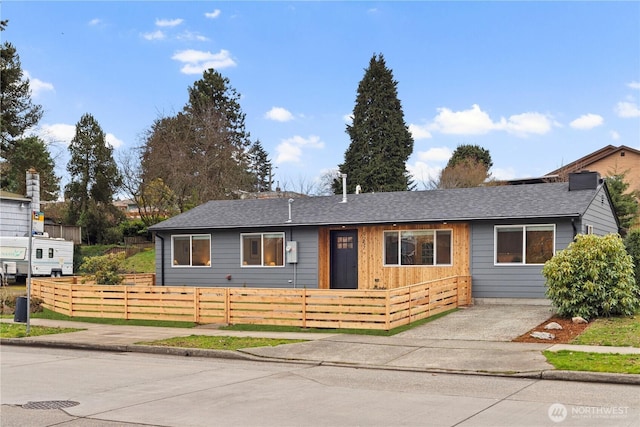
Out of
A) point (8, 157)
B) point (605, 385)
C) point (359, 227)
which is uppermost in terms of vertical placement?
point (8, 157)

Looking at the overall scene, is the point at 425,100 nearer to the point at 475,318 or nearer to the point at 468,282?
the point at 468,282

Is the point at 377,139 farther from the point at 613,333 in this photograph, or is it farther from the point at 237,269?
the point at 613,333

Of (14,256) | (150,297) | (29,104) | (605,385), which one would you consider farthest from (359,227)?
(29,104)

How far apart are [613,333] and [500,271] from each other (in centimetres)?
605

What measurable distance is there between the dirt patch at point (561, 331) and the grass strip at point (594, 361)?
62.2 inches

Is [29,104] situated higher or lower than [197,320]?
higher

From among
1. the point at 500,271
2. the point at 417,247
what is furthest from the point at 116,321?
the point at 500,271

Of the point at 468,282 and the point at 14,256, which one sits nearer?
the point at 468,282

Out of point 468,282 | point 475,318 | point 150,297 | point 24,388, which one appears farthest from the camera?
point 468,282

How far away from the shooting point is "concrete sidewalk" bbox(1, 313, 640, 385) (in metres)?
10.8

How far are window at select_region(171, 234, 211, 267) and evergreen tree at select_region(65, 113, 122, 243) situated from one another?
2424 cm

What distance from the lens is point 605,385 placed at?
9547 mm

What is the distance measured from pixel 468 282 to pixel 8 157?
122 ft

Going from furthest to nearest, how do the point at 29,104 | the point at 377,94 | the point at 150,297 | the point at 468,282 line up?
1. the point at 377,94
2. the point at 29,104
3. the point at 468,282
4. the point at 150,297
